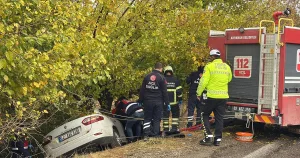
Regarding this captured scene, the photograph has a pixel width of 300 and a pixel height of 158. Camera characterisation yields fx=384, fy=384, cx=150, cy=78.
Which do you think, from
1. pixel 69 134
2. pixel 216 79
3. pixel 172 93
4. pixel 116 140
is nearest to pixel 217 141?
pixel 216 79

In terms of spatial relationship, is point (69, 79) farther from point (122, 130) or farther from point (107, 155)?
point (122, 130)

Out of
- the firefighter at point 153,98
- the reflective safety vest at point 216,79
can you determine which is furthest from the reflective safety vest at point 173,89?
the reflective safety vest at point 216,79

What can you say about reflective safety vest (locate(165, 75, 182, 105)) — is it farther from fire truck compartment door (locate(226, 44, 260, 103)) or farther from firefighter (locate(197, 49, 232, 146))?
firefighter (locate(197, 49, 232, 146))

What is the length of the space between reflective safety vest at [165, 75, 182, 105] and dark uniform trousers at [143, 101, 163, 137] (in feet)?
2.92

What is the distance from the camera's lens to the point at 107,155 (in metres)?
6.97

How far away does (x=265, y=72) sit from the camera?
27.0 ft

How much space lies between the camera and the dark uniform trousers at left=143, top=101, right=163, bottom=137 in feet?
27.6

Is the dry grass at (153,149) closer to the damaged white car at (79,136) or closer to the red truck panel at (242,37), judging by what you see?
the damaged white car at (79,136)

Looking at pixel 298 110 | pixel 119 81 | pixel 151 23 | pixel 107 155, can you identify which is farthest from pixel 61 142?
pixel 298 110

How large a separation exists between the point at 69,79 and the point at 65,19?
1.27m

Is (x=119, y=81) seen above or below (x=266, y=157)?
above

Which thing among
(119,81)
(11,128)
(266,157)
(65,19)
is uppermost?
(65,19)

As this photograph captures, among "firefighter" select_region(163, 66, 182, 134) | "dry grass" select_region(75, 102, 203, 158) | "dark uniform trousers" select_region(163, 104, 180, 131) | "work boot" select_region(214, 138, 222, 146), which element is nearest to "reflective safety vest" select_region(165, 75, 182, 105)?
"firefighter" select_region(163, 66, 182, 134)

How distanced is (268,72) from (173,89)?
2305 millimetres
